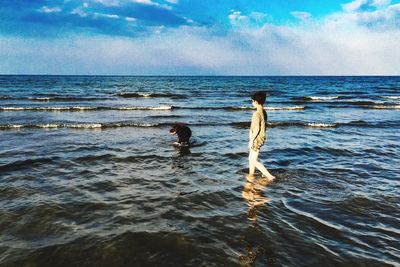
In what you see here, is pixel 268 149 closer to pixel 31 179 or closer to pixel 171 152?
pixel 171 152

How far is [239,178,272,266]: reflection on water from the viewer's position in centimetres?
434

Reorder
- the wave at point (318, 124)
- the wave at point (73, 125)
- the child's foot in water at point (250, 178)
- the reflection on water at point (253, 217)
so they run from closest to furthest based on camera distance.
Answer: the reflection on water at point (253, 217) < the child's foot in water at point (250, 178) < the wave at point (73, 125) < the wave at point (318, 124)

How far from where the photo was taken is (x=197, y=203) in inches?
247

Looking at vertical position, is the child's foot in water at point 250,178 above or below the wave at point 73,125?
below

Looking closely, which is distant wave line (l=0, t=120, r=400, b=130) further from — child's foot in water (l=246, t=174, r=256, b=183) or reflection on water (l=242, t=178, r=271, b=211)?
reflection on water (l=242, t=178, r=271, b=211)

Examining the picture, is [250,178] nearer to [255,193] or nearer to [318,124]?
[255,193]

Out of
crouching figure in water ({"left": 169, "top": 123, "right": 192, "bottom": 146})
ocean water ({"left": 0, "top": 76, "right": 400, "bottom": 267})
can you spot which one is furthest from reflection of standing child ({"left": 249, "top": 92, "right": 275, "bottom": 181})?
crouching figure in water ({"left": 169, "top": 123, "right": 192, "bottom": 146})

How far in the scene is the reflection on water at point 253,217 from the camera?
4344 mm

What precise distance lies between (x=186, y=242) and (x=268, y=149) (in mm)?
7226

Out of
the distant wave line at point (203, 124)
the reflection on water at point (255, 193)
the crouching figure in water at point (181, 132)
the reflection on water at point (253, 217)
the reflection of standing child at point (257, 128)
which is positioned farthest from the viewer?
the distant wave line at point (203, 124)

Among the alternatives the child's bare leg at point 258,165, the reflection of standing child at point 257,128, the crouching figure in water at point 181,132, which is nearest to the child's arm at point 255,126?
the reflection of standing child at point 257,128

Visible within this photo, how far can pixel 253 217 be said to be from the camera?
221 inches

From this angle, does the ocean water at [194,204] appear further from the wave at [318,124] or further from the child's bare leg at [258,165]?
the wave at [318,124]

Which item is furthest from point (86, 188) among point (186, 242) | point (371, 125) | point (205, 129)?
point (371, 125)
